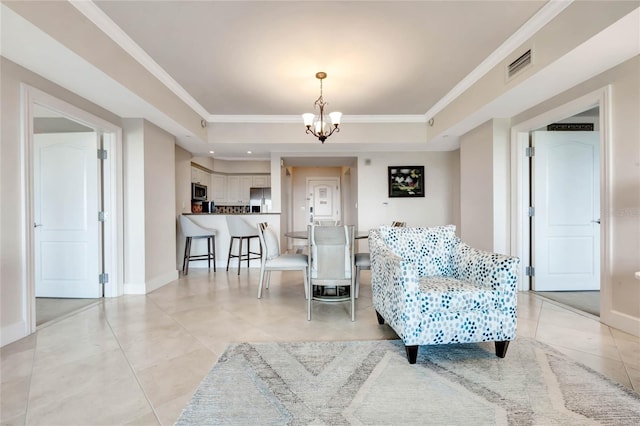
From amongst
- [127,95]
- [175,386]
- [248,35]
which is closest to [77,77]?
[127,95]

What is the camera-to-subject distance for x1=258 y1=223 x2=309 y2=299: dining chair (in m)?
3.16

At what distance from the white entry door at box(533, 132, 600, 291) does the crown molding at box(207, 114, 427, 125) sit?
1774 millimetres

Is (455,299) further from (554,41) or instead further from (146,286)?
(146,286)

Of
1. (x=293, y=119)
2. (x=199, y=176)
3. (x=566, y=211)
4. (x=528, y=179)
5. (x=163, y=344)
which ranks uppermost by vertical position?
(x=293, y=119)

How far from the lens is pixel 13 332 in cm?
222

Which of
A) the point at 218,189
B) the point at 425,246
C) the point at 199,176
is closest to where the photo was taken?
the point at 425,246

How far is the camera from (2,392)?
1.58 m

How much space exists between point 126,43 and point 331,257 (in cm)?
259

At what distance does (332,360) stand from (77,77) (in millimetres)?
3011

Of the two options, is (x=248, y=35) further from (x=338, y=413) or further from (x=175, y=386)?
(x=338, y=413)

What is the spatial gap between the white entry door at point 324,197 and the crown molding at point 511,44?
4843 millimetres

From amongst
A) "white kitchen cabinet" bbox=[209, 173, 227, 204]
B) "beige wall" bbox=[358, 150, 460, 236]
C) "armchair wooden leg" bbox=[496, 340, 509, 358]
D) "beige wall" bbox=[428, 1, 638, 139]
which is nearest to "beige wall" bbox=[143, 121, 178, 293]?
"white kitchen cabinet" bbox=[209, 173, 227, 204]

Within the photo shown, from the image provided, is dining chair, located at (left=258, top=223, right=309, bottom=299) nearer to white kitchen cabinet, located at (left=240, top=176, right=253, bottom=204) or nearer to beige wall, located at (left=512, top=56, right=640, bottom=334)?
beige wall, located at (left=512, top=56, right=640, bottom=334)

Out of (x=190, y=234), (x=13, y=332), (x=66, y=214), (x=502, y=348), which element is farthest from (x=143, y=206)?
(x=502, y=348)
